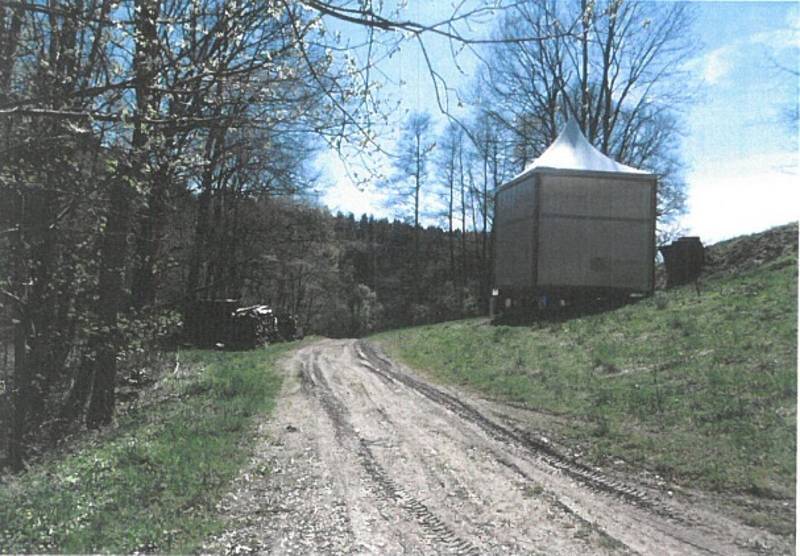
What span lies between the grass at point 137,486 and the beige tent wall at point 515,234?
34.4 ft

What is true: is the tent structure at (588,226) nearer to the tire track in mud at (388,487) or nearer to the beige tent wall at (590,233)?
the beige tent wall at (590,233)

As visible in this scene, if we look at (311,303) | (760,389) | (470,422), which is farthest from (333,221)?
(760,389)

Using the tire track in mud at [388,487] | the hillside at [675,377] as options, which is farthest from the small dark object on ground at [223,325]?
the tire track in mud at [388,487]

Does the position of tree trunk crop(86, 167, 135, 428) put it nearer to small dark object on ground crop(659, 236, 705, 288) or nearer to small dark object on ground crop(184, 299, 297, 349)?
small dark object on ground crop(184, 299, 297, 349)

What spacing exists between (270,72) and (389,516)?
3.23 m

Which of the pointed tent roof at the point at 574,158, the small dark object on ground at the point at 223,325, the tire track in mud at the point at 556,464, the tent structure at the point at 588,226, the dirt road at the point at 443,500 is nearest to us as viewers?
the dirt road at the point at 443,500

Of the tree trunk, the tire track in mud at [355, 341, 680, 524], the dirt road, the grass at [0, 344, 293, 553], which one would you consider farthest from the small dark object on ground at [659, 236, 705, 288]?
the tree trunk

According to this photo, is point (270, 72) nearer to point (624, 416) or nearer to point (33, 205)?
point (33, 205)

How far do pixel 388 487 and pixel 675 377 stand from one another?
4.32 metres

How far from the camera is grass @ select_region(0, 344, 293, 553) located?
4414mm

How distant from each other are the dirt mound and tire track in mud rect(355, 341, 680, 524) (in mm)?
8818

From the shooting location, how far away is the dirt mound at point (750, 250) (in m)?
15.1

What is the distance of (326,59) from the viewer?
13.8 feet

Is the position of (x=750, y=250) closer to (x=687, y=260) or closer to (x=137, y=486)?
(x=687, y=260)
